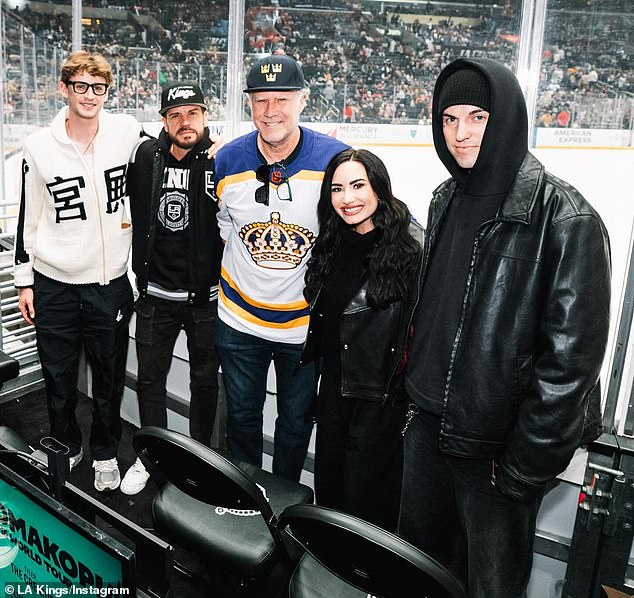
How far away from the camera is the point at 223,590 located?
1.73m

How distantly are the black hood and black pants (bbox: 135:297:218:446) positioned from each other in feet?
4.37

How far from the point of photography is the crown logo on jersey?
6.49ft

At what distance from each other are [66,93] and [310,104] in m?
Result: 2.55

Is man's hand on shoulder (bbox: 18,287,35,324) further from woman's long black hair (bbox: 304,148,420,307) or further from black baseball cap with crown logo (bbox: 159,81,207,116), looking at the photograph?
woman's long black hair (bbox: 304,148,420,307)

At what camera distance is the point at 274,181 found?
1.97 m

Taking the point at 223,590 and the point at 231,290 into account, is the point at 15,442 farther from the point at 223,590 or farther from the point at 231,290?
the point at 231,290

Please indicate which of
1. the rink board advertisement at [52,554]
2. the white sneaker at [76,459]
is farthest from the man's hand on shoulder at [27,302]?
the rink board advertisement at [52,554]

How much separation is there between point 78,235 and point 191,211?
431 millimetres

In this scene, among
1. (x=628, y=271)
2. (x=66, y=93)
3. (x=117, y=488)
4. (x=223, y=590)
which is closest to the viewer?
(x=223, y=590)

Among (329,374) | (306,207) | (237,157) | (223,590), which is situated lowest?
(223,590)

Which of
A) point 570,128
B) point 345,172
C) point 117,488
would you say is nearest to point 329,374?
point 345,172

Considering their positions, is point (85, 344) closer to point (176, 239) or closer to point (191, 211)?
point (176, 239)

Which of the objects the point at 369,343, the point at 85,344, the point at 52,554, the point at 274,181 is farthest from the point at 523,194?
the point at 85,344

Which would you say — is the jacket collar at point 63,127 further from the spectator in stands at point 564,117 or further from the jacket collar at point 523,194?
the spectator in stands at point 564,117
